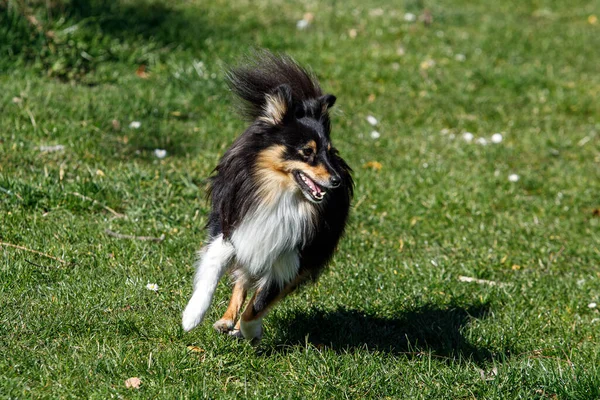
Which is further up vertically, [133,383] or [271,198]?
[271,198]

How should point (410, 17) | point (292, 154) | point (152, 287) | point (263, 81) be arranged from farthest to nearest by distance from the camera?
point (410, 17)
point (152, 287)
point (263, 81)
point (292, 154)

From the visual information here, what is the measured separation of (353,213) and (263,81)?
94.5 inches

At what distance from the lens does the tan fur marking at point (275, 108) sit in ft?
13.0

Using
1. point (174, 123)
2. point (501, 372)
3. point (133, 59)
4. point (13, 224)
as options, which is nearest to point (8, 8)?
point (133, 59)

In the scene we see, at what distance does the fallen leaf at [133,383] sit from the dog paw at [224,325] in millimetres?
676

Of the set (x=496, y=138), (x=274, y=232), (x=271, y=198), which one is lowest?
(x=496, y=138)

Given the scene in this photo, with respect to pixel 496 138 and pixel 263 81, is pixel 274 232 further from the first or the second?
pixel 496 138

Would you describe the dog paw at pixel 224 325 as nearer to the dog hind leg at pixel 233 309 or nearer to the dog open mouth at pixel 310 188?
the dog hind leg at pixel 233 309

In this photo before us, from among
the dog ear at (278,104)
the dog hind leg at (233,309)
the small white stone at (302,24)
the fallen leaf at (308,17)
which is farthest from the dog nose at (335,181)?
the fallen leaf at (308,17)

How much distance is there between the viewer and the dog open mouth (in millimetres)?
3888

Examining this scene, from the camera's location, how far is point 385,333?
467cm

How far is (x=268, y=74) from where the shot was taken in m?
4.16

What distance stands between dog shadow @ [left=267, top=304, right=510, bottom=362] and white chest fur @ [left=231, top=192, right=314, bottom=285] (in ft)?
1.69

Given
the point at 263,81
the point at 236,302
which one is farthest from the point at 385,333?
the point at 263,81
